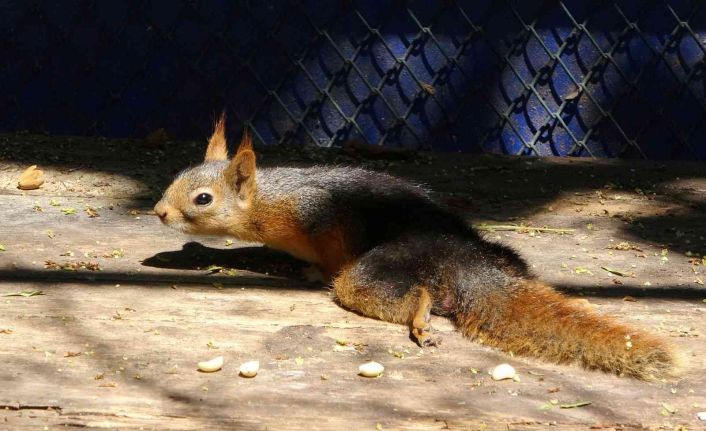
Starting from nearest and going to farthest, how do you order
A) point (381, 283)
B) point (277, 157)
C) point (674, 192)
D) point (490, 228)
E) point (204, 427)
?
1. point (204, 427)
2. point (381, 283)
3. point (490, 228)
4. point (674, 192)
5. point (277, 157)

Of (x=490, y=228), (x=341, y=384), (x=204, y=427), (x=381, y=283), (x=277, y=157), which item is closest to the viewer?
(x=204, y=427)

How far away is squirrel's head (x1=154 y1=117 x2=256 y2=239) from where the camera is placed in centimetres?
427

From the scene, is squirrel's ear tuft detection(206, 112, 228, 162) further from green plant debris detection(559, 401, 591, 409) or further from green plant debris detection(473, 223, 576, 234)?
green plant debris detection(559, 401, 591, 409)

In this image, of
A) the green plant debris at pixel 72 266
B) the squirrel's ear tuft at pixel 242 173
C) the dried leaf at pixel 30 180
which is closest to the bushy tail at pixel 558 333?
the squirrel's ear tuft at pixel 242 173

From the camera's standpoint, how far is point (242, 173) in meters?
4.26

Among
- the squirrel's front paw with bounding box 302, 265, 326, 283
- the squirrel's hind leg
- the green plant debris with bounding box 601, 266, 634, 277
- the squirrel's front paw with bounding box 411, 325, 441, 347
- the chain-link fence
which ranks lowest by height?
the squirrel's front paw with bounding box 411, 325, 441, 347

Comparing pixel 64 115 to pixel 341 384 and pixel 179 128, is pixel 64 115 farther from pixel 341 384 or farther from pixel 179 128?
pixel 341 384

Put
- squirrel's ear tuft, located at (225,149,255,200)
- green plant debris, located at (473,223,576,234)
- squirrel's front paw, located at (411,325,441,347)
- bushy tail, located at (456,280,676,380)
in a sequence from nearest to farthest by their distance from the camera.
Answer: bushy tail, located at (456,280,676,380) → squirrel's front paw, located at (411,325,441,347) → squirrel's ear tuft, located at (225,149,255,200) → green plant debris, located at (473,223,576,234)

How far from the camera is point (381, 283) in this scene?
146 inches

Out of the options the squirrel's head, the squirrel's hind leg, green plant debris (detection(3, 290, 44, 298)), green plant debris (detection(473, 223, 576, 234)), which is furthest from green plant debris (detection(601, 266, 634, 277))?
green plant debris (detection(3, 290, 44, 298))

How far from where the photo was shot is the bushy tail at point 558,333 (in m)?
3.12

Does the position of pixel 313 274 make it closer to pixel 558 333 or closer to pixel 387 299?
pixel 387 299

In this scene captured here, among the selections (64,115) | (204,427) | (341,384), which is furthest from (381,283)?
(64,115)

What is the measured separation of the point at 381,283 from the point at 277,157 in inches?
103
